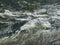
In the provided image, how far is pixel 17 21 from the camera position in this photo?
8.35m

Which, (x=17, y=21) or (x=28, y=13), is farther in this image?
(x=28, y=13)

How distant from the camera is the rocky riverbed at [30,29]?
5.25 metres

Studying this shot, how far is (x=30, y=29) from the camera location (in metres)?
6.69

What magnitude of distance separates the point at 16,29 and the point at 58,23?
1584 mm

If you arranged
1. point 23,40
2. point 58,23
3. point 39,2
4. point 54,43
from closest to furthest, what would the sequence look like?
point 54,43, point 23,40, point 58,23, point 39,2

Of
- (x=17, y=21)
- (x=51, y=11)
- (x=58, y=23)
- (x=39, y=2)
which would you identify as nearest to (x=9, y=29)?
(x=17, y=21)

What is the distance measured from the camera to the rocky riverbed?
525cm

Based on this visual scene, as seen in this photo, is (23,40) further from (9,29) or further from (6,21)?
(6,21)

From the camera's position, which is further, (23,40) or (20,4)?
(20,4)

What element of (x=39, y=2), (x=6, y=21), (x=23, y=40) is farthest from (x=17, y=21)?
(x=39, y=2)

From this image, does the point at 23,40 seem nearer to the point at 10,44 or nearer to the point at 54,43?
the point at 10,44

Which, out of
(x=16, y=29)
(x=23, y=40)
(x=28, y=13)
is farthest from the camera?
(x=28, y=13)

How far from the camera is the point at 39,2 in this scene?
42.6 feet

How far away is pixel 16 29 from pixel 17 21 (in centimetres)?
113
